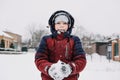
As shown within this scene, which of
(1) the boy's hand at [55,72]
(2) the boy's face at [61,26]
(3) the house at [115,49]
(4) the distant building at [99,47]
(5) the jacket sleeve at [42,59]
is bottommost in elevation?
(4) the distant building at [99,47]

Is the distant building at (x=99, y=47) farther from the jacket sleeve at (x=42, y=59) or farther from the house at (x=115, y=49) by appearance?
the jacket sleeve at (x=42, y=59)

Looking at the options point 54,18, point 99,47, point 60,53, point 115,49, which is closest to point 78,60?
point 60,53

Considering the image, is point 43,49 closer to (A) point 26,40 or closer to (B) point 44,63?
(B) point 44,63

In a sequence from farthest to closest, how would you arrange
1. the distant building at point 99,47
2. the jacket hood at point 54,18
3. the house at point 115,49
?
the distant building at point 99,47 < the house at point 115,49 < the jacket hood at point 54,18

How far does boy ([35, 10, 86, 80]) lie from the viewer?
3.34ft

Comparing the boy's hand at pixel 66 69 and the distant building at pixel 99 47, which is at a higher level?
the boy's hand at pixel 66 69

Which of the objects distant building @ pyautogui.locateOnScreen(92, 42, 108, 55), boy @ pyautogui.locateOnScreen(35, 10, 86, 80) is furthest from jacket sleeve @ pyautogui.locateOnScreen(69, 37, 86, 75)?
distant building @ pyautogui.locateOnScreen(92, 42, 108, 55)

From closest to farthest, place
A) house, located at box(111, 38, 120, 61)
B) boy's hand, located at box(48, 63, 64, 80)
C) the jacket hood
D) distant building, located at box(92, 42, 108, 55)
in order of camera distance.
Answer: boy's hand, located at box(48, 63, 64, 80)
the jacket hood
house, located at box(111, 38, 120, 61)
distant building, located at box(92, 42, 108, 55)

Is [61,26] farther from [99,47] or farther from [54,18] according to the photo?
[99,47]

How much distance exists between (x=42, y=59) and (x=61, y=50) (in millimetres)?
74

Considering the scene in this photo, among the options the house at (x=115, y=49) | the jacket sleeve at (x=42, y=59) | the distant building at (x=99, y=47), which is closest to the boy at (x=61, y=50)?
the jacket sleeve at (x=42, y=59)

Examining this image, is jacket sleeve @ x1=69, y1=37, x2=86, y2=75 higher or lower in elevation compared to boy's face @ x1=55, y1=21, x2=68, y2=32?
lower

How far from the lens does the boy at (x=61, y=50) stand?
3.34 ft

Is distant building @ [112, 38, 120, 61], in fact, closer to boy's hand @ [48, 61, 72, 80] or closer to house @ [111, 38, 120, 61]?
house @ [111, 38, 120, 61]
